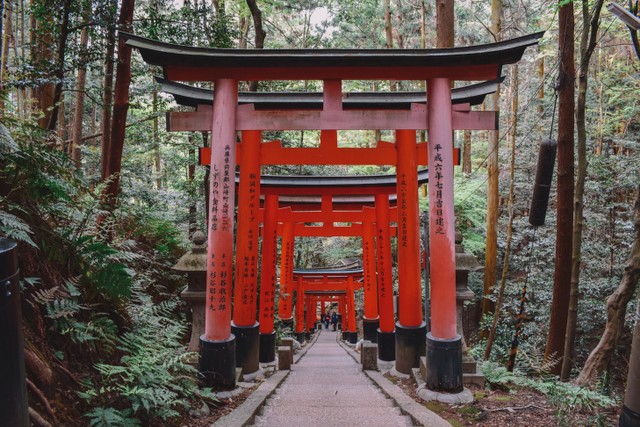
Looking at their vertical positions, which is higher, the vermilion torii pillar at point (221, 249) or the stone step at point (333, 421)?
the vermilion torii pillar at point (221, 249)

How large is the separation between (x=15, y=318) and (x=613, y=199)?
18139mm

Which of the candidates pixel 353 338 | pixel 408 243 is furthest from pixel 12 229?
pixel 353 338

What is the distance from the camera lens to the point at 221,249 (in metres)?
6.00

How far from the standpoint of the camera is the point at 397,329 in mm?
8070

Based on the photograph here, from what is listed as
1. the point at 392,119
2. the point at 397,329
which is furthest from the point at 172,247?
the point at 392,119

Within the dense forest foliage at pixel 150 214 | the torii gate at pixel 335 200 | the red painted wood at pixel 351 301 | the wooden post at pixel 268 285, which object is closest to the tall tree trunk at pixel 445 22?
the dense forest foliage at pixel 150 214

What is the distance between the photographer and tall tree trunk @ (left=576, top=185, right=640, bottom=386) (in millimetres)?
5512

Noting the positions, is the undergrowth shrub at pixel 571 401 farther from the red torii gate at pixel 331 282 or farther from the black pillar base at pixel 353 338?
the black pillar base at pixel 353 338

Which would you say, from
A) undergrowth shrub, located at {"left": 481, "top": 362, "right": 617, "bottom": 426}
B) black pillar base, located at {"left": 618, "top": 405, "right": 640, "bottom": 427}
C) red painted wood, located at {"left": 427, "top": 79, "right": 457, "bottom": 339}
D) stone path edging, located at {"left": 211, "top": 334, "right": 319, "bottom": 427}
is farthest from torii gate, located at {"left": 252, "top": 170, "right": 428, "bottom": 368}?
black pillar base, located at {"left": 618, "top": 405, "right": 640, "bottom": 427}

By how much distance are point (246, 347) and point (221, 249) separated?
2.76 m

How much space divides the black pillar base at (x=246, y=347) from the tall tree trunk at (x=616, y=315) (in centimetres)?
524

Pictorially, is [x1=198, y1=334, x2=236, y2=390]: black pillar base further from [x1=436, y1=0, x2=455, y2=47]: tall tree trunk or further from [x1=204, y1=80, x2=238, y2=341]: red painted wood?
[x1=436, y1=0, x2=455, y2=47]: tall tree trunk

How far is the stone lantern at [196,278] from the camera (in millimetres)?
6738

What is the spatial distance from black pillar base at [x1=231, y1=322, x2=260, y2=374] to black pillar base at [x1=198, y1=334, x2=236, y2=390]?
77.7 inches
